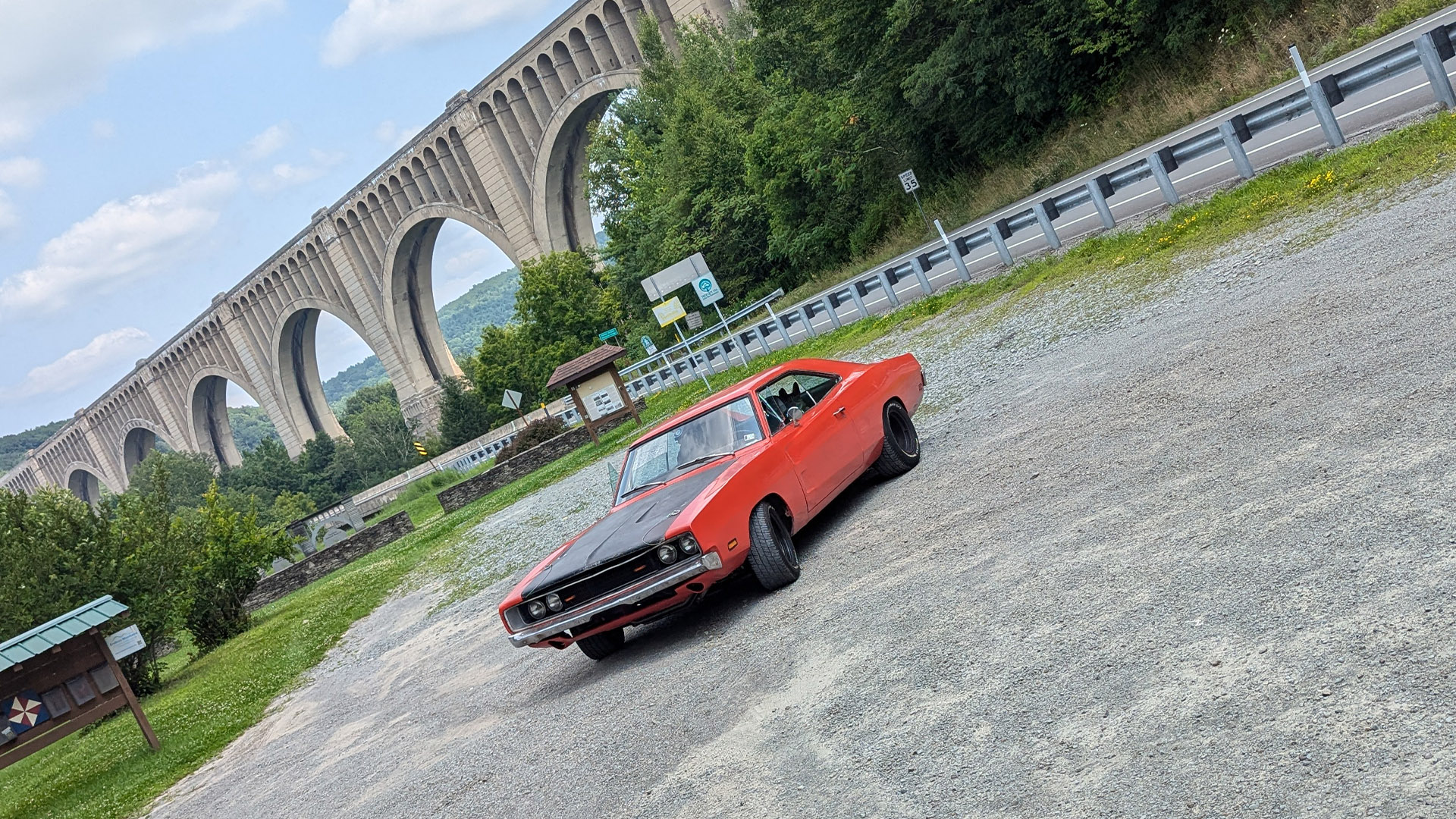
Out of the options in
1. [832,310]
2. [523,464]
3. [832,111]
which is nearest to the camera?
[832,310]

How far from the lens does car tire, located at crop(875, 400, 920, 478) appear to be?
902 centimetres

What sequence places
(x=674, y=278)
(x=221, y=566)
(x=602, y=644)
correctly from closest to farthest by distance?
(x=602, y=644) < (x=221, y=566) < (x=674, y=278)

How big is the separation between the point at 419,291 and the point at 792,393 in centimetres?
8584

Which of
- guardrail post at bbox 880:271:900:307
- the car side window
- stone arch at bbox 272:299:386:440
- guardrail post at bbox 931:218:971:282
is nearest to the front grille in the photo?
the car side window

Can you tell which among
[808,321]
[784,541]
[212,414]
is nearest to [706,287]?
[808,321]

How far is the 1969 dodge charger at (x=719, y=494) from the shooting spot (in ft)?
22.8

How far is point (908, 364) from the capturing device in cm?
967

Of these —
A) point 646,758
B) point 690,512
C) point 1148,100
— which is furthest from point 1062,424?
point 1148,100

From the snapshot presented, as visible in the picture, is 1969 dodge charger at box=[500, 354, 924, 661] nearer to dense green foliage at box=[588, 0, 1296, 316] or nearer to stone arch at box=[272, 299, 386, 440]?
dense green foliage at box=[588, 0, 1296, 316]

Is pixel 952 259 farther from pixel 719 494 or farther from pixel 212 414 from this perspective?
pixel 212 414

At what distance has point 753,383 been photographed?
28.3 feet

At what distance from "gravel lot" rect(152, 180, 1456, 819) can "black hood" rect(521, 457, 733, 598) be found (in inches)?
27.5

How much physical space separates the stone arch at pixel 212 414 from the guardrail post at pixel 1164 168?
341ft

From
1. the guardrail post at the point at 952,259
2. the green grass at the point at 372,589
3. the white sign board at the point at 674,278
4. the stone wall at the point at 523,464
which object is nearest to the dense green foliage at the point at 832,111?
the white sign board at the point at 674,278
